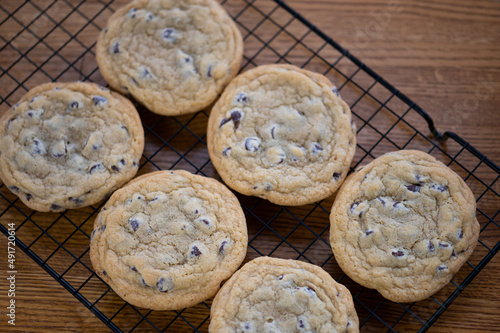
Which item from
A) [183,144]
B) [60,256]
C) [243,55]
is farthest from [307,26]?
[60,256]

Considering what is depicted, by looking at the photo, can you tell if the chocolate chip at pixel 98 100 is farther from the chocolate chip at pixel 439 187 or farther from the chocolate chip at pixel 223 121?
the chocolate chip at pixel 439 187

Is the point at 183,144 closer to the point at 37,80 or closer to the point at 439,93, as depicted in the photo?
the point at 37,80

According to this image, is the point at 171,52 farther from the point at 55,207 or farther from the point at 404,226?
the point at 404,226

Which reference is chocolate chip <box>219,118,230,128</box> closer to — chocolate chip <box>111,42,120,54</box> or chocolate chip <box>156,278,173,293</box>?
chocolate chip <box>111,42,120,54</box>

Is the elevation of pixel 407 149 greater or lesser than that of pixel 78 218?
greater

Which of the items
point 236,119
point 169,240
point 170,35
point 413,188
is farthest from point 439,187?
point 170,35

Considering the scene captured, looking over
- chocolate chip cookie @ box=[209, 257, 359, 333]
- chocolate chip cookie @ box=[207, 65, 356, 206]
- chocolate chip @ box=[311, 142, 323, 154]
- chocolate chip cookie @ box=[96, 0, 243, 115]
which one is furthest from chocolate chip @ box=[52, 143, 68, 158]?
chocolate chip @ box=[311, 142, 323, 154]
